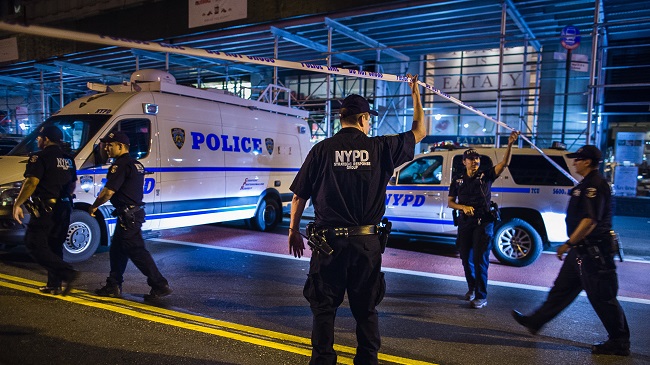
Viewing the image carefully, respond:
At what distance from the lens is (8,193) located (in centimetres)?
639

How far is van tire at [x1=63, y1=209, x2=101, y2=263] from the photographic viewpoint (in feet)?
22.3

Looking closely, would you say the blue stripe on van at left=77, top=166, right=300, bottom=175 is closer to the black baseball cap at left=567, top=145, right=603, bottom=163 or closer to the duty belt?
the duty belt

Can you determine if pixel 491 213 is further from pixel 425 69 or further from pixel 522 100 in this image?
pixel 425 69

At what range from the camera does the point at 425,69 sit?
54.6 ft

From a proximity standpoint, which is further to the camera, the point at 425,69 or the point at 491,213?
the point at 425,69

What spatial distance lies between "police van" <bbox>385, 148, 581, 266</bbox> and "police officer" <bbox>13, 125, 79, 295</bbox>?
A: 5.30m

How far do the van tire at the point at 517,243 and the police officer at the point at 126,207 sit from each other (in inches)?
202

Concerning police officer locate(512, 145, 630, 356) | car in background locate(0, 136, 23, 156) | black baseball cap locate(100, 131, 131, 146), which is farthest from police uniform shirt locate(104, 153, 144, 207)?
car in background locate(0, 136, 23, 156)

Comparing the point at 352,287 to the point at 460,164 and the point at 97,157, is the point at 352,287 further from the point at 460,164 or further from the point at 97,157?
the point at 460,164

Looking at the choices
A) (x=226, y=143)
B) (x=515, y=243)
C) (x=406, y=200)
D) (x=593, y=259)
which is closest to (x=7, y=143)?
(x=226, y=143)

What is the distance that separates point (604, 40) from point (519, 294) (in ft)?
33.3

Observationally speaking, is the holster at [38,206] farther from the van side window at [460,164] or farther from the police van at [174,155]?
the van side window at [460,164]

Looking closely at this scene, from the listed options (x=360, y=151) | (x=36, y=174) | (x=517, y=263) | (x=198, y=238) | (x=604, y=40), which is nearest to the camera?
(x=360, y=151)

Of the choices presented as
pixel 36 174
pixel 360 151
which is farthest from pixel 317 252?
pixel 36 174
